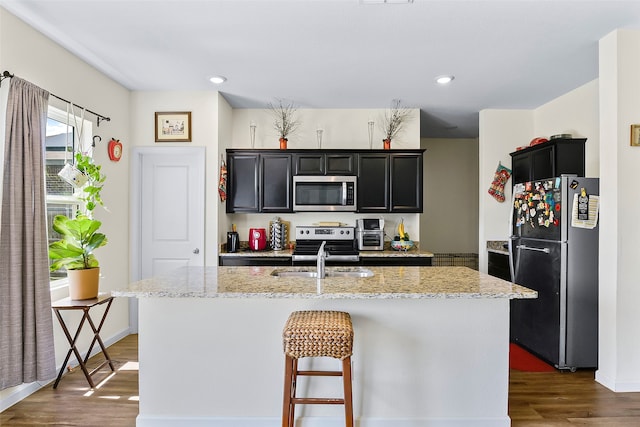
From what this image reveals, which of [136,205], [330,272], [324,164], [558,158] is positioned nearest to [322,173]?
[324,164]

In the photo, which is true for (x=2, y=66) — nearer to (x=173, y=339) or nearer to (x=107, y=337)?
(x=173, y=339)

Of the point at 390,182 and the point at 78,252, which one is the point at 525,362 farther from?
the point at 78,252

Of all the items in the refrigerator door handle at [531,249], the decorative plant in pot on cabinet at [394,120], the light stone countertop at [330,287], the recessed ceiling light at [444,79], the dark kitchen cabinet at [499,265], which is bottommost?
the dark kitchen cabinet at [499,265]

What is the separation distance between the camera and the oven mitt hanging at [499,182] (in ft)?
14.5

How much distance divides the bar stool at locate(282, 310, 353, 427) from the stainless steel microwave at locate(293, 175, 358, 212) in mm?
2375

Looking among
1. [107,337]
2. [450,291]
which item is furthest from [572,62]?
[107,337]

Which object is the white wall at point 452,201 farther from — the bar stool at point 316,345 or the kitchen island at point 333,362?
the bar stool at point 316,345

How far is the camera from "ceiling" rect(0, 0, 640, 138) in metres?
2.31

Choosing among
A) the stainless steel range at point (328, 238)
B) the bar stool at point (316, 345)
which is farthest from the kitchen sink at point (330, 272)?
the stainless steel range at point (328, 238)

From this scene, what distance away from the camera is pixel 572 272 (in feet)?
9.86

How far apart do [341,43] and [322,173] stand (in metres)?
1.71

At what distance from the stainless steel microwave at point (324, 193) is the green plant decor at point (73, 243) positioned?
6.72 feet

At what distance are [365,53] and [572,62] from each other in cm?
173

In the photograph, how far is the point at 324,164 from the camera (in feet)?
13.9
